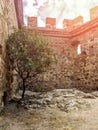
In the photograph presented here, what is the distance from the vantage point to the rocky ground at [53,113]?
178 inches

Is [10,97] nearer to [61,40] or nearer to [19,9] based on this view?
[19,9]

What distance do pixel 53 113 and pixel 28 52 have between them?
1.54 meters

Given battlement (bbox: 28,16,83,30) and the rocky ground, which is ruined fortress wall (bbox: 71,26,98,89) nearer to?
the rocky ground

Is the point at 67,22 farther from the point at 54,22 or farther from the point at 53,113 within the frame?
the point at 53,113

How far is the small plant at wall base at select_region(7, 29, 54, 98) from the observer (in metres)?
5.71

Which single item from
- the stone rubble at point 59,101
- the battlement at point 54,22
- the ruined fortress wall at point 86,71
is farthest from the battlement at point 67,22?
the stone rubble at point 59,101

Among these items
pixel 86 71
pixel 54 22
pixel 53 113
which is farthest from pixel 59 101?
pixel 54 22

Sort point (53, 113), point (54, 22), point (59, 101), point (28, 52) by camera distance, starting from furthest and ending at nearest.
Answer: point (54, 22), point (59, 101), point (28, 52), point (53, 113)

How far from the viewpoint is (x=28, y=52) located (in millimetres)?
5816

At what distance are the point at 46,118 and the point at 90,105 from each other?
1.45 meters

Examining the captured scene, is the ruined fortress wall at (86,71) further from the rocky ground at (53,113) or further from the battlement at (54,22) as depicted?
the battlement at (54,22)

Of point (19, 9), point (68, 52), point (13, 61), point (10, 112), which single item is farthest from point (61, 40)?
point (10, 112)

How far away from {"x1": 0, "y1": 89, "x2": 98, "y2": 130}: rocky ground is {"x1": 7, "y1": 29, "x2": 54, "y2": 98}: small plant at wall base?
79 cm

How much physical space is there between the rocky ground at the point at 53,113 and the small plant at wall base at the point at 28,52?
0.79 meters
